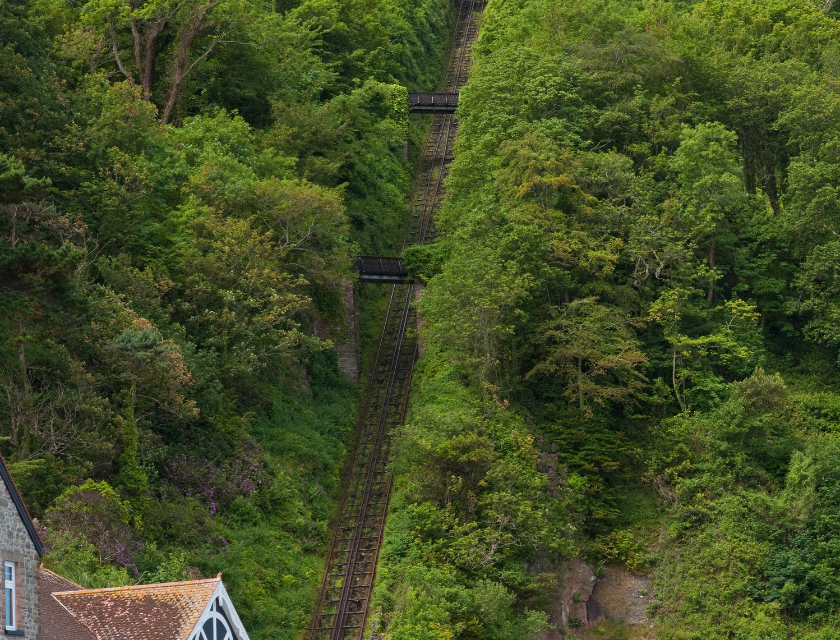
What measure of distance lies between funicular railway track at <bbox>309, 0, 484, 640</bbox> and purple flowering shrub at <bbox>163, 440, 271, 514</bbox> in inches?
140

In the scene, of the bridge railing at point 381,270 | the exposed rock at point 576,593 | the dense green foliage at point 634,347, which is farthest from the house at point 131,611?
the bridge railing at point 381,270

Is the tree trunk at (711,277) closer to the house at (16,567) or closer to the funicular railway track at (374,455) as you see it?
the funicular railway track at (374,455)

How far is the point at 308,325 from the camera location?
177ft

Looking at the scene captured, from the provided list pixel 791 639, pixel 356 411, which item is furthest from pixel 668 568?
pixel 356 411

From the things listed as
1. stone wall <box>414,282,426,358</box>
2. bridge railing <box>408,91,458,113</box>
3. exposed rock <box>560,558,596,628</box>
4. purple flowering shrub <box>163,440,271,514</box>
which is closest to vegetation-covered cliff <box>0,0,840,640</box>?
purple flowering shrub <box>163,440,271,514</box>

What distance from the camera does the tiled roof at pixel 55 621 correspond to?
2369cm

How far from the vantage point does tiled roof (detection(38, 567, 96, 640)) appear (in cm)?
2369

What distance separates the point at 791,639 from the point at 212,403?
19294 millimetres

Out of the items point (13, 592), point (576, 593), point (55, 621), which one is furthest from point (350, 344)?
point (13, 592)

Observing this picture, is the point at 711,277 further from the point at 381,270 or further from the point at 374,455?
the point at 374,455

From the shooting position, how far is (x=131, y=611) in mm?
24438

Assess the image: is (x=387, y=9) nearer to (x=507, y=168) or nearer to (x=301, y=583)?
(x=507, y=168)

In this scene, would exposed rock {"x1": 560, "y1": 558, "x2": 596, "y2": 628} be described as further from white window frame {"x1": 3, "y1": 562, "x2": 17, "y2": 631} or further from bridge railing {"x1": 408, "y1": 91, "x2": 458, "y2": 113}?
bridge railing {"x1": 408, "y1": 91, "x2": 458, "y2": 113}

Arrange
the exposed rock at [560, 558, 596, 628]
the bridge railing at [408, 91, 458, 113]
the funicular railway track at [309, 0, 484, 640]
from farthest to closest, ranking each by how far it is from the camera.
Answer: the bridge railing at [408, 91, 458, 113], the exposed rock at [560, 558, 596, 628], the funicular railway track at [309, 0, 484, 640]
